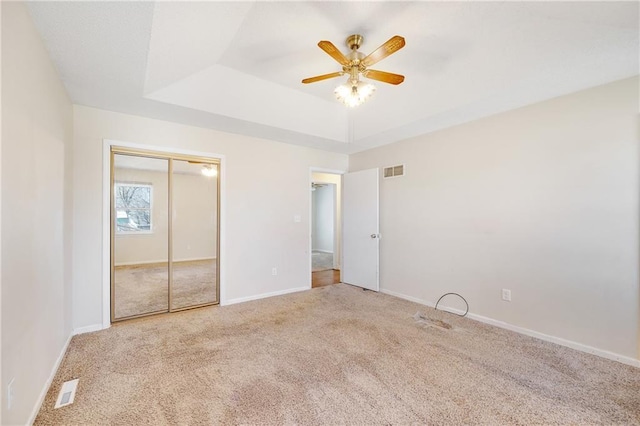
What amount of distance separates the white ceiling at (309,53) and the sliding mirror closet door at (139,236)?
28.3 inches

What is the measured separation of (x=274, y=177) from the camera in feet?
14.2

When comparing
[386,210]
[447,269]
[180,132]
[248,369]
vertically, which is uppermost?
[180,132]

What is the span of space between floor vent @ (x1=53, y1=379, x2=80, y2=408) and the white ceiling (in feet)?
8.00

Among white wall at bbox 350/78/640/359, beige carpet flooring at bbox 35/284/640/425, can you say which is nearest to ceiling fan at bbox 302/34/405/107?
white wall at bbox 350/78/640/359

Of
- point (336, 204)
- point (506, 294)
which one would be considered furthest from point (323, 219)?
point (506, 294)

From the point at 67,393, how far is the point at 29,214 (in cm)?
128

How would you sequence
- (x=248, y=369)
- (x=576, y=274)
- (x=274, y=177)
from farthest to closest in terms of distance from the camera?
(x=274, y=177) < (x=576, y=274) < (x=248, y=369)

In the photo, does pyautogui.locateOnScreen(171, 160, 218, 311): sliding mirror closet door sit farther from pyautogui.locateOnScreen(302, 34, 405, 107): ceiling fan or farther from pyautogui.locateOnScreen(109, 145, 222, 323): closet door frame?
pyautogui.locateOnScreen(302, 34, 405, 107): ceiling fan

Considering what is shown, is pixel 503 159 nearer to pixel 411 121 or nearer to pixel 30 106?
pixel 411 121

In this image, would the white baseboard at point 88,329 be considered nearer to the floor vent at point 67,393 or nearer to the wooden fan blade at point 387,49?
the floor vent at point 67,393

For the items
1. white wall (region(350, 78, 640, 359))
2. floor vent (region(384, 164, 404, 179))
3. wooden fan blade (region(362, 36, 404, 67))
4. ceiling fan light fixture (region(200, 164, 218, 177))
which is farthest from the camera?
floor vent (region(384, 164, 404, 179))

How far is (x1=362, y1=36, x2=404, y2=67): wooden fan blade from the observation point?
1.82 meters

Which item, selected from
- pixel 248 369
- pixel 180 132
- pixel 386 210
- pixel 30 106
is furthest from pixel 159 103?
pixel 386 210

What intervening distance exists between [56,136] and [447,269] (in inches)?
171
